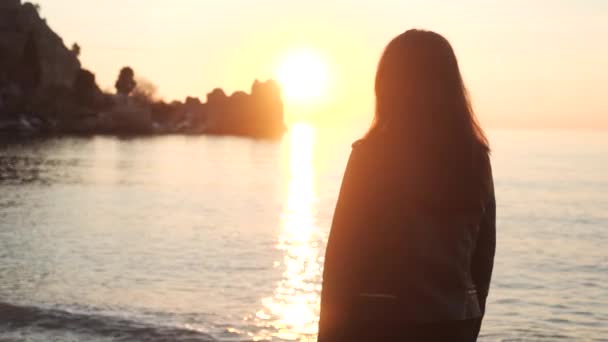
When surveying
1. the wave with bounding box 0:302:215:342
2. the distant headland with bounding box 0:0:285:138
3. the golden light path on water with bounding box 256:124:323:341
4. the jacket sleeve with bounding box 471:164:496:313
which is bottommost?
the golden light path on water with bounding box 256:124:323:341

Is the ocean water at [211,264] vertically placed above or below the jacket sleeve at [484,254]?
below

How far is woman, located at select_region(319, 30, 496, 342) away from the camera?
300 cm

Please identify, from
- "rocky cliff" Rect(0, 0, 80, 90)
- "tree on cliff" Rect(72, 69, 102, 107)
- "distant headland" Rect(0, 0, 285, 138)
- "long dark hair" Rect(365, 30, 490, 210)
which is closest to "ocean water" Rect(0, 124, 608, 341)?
"long dark hair" Rect(365, 30, 490, 210)

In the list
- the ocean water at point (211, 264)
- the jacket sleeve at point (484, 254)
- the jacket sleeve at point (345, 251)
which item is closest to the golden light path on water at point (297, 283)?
the ocean water at point (211, 264)

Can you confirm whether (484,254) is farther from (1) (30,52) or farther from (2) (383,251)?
(1) (30,52)

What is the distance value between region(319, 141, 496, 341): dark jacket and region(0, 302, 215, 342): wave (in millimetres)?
9739

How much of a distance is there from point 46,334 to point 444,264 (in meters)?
10.2

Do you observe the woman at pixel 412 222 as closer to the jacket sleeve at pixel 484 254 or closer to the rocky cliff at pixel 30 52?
the jacket sleeve at pixel 484 254

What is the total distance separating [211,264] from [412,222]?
18976 millimetres

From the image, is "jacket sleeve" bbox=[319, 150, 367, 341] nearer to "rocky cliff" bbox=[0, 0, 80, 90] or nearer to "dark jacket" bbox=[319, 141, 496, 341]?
"dark jacket" bbox=[319, 141, 496, 341]

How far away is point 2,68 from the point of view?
490 ft

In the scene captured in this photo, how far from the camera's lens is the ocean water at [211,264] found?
1402 centimetres

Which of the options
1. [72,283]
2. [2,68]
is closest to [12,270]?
[72,283]

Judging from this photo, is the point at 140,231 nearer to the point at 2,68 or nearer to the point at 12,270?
the point at 12,270
